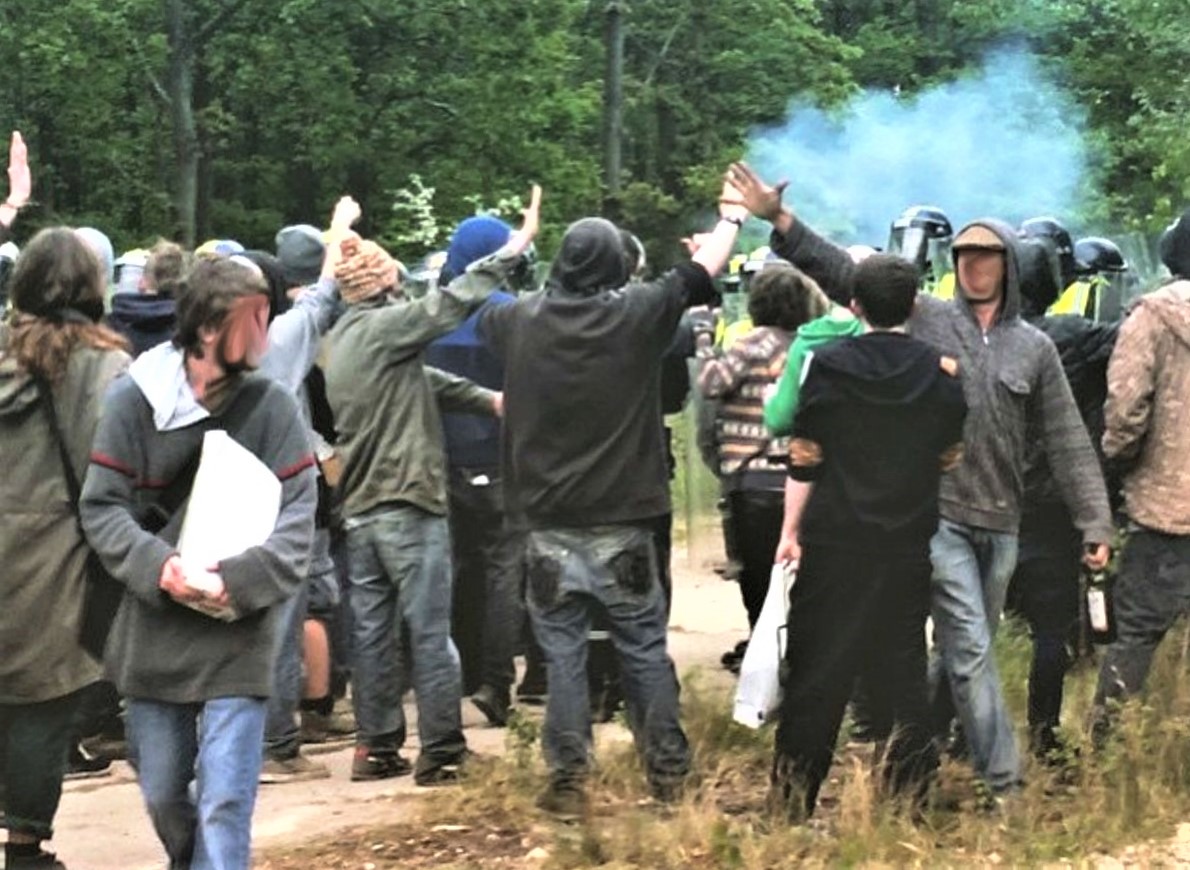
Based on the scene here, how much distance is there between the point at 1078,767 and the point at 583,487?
182 cm

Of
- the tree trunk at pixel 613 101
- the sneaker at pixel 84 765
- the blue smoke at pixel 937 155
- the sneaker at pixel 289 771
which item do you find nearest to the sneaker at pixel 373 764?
the sneaker at pixel 289 771

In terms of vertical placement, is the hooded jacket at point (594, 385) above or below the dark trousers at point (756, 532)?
above

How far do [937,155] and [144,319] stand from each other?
32.0 meters

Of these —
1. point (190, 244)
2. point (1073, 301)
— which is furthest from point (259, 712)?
point (190, 244)

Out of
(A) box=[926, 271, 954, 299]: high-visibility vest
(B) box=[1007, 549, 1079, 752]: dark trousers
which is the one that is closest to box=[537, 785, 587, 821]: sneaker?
(B) box=[1007, 549, 1079, 752]: dark trousers

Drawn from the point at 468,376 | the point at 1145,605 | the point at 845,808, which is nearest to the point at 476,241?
the point at 468,376

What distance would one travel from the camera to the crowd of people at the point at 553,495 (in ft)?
17.3

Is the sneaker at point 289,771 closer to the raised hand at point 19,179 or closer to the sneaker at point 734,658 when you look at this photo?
the raised hand at point 19,179

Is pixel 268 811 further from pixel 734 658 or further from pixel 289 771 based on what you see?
pixel 734 658

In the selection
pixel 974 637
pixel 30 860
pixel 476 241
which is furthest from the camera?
pixel 476 241

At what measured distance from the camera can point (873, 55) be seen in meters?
48.9

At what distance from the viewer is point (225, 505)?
521 centimetres

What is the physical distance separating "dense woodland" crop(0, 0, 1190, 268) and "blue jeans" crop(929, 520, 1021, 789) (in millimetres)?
26260

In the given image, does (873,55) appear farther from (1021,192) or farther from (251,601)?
(251,601)
